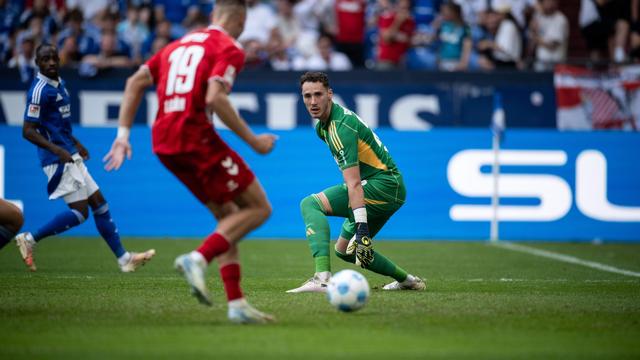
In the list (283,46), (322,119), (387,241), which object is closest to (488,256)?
(387,241)

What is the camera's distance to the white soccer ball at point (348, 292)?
8.05m

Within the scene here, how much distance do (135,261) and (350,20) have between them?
403 inches

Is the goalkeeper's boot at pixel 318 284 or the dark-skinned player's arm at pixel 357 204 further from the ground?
the dark-skinned player's arm at pixel 357 204

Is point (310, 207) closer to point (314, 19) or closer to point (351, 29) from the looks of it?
point (351, 29)

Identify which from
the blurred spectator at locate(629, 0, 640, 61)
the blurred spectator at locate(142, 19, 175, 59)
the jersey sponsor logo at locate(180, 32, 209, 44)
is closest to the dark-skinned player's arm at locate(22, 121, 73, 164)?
the jersey sponsor logo at locate(180, 32, 209, 44)

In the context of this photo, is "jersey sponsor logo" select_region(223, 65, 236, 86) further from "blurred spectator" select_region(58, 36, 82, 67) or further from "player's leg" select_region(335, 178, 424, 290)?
"blurred spectator" select_region(58, 36, 82, 67)

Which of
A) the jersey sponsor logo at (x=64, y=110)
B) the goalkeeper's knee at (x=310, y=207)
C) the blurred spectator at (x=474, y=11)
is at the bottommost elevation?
the goalkeeper's knee at (x=310, y=207)

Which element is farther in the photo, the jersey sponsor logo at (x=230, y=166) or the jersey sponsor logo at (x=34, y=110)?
the jersey sponsor logo at (x=34, y=110)

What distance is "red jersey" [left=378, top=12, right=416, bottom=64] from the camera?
20.1 meters

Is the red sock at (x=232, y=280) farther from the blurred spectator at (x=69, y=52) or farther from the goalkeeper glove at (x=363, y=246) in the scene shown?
the blurred spectator at (x=69, y=52)

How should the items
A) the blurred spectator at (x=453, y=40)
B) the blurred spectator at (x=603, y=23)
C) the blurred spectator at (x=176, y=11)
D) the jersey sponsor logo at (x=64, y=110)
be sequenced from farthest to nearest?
1. the blurred spectator at (x=176, y=11)
2. the blurred spectator at (x=603, y=23)
3. the blurred spectator at (x=453, y=40)
4. the jersey sponsor logo at (x=64, y=110)

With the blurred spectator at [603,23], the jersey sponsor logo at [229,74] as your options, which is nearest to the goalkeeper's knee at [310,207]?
the jersey sponsor logo at [229,74]

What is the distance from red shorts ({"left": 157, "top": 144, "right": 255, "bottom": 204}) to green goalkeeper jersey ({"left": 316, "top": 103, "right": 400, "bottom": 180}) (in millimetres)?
2215

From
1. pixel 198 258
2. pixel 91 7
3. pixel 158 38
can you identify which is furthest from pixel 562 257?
pixel 91 7
